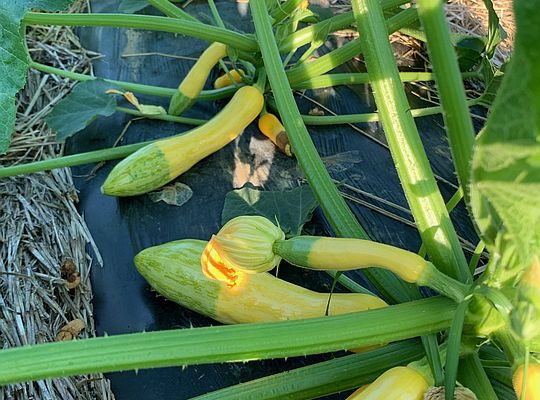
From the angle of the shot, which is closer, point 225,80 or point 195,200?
point 195,200

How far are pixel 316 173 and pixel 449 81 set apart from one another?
38cm

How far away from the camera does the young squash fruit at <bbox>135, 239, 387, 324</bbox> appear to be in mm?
1392

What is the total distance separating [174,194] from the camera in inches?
71.1

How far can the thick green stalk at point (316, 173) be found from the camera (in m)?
1.29

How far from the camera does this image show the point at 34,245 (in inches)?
65.2

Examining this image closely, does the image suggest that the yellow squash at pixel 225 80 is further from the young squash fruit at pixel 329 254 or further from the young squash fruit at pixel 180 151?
the young squash fruit at pixel 329 254

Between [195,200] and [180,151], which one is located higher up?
[180,151]

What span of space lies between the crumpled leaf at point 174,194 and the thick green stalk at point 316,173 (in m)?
0.48

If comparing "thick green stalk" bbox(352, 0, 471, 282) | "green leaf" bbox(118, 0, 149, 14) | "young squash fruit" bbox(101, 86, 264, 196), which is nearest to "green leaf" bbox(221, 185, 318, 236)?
"young squash fruit" bbox(101, 86, 264, 196)

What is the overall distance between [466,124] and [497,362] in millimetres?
442

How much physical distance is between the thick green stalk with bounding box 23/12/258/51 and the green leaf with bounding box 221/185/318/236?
0.45 m

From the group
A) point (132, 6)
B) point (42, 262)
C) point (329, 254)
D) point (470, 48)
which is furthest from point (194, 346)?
point (132, 6)

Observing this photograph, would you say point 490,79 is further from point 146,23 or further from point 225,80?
point 146,23

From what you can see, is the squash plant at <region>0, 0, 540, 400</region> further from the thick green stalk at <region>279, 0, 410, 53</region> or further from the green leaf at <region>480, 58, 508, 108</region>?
the green leaf at <region>480, 58, 508, 108</region>
